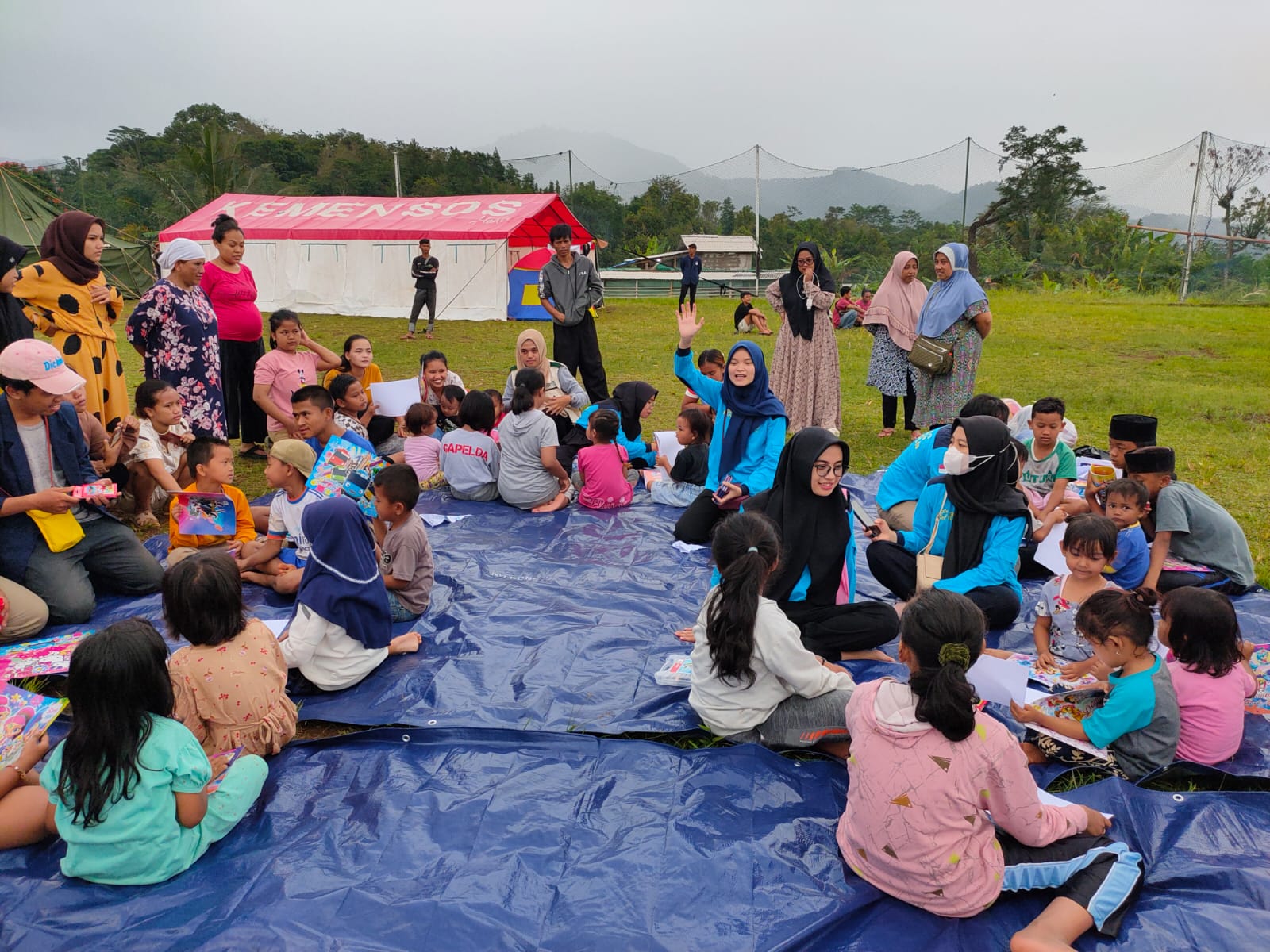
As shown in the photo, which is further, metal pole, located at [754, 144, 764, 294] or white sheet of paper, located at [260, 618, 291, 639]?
metal pole, located at [754, 144, 764, 294]

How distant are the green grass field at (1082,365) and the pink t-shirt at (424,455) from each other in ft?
3.94

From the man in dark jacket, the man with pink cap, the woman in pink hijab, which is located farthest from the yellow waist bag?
the woman in pink hijab

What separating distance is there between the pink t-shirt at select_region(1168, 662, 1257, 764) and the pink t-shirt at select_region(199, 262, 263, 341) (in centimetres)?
659

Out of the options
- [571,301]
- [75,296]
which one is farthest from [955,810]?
[571,301]

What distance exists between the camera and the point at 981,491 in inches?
163

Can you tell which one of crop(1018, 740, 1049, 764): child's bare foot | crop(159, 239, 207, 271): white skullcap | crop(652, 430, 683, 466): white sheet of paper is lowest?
crop(1018, 740, 1049, 764): child's bare foot

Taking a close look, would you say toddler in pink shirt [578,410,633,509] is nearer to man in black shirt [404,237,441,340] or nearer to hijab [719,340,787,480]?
hijab [719,340,787,480]

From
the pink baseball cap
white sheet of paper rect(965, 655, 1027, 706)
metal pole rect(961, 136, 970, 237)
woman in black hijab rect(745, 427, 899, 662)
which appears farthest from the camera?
metal pole rect(961, 136, 970, 237)

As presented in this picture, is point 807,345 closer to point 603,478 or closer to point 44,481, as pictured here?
point 603,478

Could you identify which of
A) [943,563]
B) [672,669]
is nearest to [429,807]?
[672,669]

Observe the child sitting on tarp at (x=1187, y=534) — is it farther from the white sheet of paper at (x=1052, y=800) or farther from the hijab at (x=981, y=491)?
the white sheet of paper at (x=1052, y=800)

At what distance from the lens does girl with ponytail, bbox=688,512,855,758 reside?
308 centimetres

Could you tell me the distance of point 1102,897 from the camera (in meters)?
2.42

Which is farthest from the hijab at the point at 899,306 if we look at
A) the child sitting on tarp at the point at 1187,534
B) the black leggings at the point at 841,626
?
the black leggings at the point at 841,626
